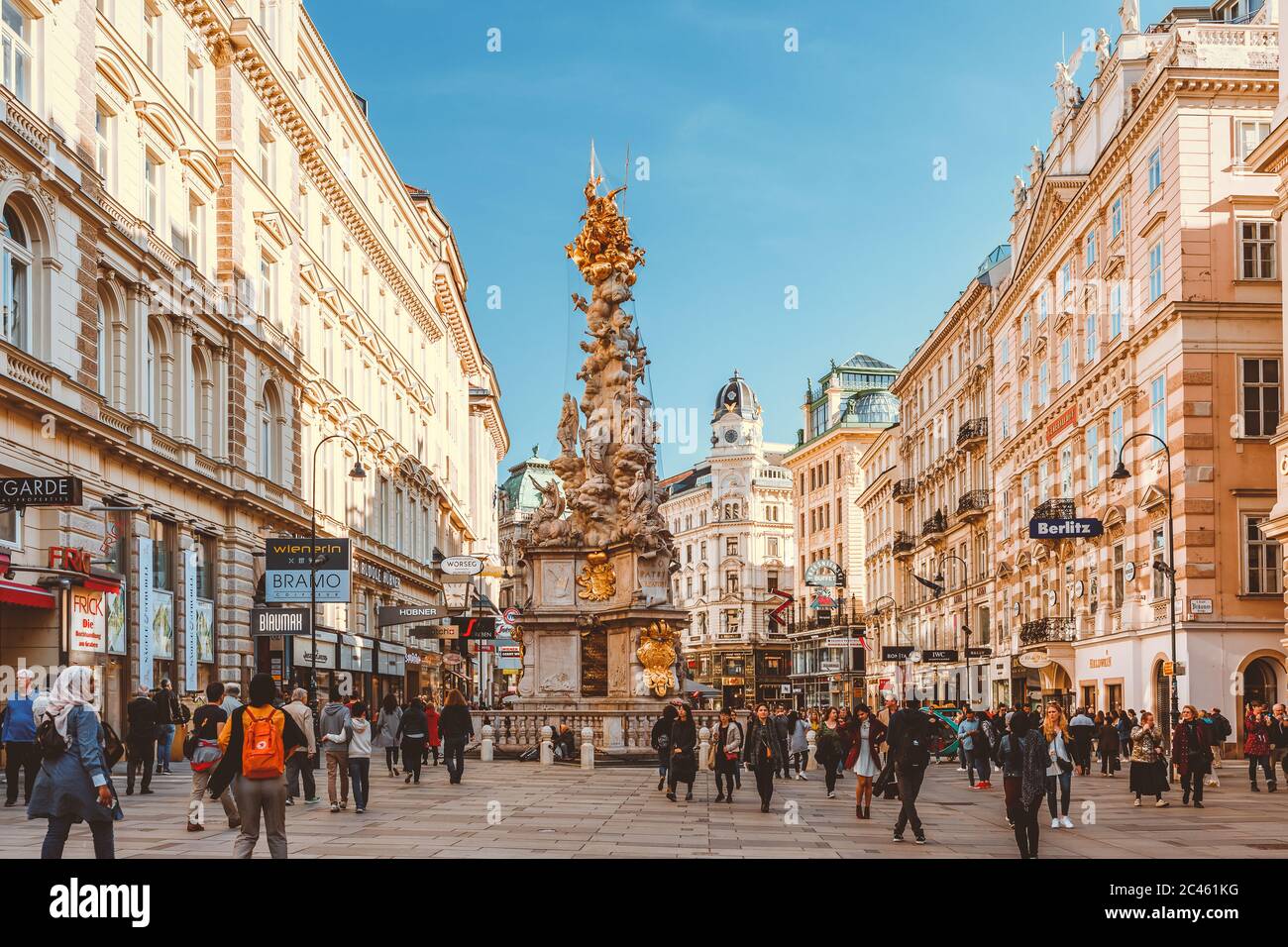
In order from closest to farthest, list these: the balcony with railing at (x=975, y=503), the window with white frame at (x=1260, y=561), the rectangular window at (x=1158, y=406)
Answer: the window with white frame at (x=1260, y=561)
the rectangular window at (x=1158, y=406)
the balcony with railing at (x=975, y=503)

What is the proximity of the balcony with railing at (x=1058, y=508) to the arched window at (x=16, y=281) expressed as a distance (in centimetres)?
3483

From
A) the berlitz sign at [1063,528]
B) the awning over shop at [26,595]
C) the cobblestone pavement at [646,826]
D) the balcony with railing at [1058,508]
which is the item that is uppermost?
the balcony with railing at [1058,508]

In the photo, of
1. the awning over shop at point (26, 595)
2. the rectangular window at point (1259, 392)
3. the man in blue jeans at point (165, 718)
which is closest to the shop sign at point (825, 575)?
the rectangular window at point (1259, 392)

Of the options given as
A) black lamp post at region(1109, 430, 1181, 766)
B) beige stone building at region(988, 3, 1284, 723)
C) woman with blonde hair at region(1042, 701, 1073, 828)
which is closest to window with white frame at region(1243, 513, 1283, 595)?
beige stone building at region(988, 3, 1284, 723)

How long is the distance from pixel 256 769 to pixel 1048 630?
46.2 metres

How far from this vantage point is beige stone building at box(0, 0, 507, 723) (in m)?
31.1

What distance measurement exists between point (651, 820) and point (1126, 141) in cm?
3264

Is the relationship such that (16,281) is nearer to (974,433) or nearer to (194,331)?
(194,331)

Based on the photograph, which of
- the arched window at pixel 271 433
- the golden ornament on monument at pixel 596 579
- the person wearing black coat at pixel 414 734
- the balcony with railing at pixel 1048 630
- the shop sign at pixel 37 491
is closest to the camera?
the shop sign at pixel 37 491

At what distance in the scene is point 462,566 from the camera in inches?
1884

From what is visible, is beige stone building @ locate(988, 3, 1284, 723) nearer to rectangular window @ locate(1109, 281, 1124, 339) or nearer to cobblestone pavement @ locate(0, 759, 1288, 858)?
rectangular window @ locate(1109, 281, 1124, 339)

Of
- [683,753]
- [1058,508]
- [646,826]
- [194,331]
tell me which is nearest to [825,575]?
[1058,508]

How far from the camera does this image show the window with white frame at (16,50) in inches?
1174

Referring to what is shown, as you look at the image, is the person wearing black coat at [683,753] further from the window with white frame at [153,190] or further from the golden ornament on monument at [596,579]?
the window with white frame at [153,190]
